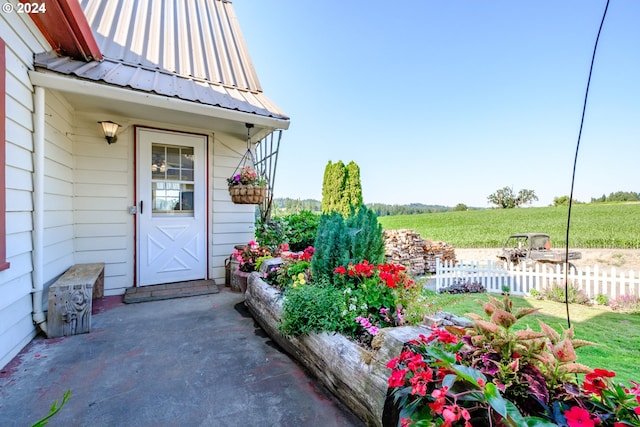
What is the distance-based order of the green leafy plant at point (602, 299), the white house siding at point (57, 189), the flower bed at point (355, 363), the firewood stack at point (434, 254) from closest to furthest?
the flower bed at point (355, 363) → the white house siding at point (57, 189) → the green leafy plant at point (602, 299) → the firewood stack at point (434, 254)

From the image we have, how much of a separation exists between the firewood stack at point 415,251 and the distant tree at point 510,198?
24.5 metres

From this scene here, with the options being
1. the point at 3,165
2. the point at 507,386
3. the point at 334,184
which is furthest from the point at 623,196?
the point at 3,165

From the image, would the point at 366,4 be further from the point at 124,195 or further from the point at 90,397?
the point at 90,397

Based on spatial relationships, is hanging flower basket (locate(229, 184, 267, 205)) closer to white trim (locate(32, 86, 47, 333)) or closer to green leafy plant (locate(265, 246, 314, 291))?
green leafy plant (locate(265, 246, 314, 291))

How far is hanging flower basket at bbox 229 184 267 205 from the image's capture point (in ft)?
11.5

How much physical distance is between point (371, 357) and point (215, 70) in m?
4.48

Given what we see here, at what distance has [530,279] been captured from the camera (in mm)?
5770

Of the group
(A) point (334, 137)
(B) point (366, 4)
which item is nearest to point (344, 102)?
(A) point (334, 137)

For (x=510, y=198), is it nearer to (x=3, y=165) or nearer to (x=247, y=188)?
(x=247, y=188)

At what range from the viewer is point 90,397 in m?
1.82

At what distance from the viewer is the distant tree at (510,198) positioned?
94.5ft

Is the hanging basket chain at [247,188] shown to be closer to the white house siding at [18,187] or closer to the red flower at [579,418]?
the white house siding at [18,187]

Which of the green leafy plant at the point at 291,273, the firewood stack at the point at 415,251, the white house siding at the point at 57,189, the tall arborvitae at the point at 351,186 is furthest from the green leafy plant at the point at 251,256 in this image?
Result: the tall arborvitae at the point at 351,186

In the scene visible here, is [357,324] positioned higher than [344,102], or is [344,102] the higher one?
[344,102]
